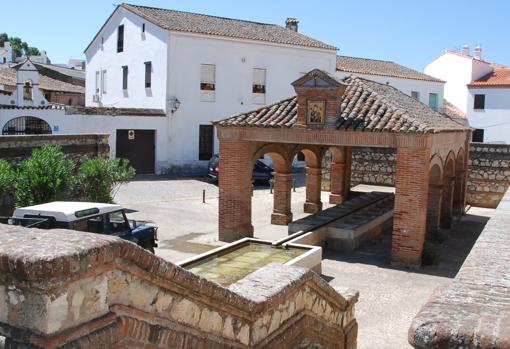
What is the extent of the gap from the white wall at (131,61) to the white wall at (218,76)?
35.0 inches

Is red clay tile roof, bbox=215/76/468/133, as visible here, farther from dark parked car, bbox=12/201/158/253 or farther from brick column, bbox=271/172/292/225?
dark parked car, bbox=12/201/158/253

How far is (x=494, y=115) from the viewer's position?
40.9 m

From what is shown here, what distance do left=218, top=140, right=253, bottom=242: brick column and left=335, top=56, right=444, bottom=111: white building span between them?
2421 cm

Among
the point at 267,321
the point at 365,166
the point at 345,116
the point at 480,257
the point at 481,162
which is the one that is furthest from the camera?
the point at 365,166

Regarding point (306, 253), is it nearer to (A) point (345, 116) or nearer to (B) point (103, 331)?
(A) point (345, 116)

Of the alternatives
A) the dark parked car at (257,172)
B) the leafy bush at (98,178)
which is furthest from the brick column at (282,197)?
the dark parked car at (257,172)

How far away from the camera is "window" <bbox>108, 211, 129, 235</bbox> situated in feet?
36.2

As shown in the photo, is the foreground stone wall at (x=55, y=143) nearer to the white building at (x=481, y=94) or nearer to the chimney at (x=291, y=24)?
the chimney at (x=291, y=24)

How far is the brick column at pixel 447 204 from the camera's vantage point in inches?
723

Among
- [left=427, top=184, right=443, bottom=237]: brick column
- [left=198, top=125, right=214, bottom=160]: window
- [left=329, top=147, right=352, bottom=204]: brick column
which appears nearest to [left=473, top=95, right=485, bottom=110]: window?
[left=198, top=125, right=214, bottom=160]: window

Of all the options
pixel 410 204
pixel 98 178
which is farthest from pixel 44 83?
pixel 410 204

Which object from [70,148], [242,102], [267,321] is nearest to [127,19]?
[242,102]

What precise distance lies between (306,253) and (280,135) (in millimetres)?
3781

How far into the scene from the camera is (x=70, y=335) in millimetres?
2916
